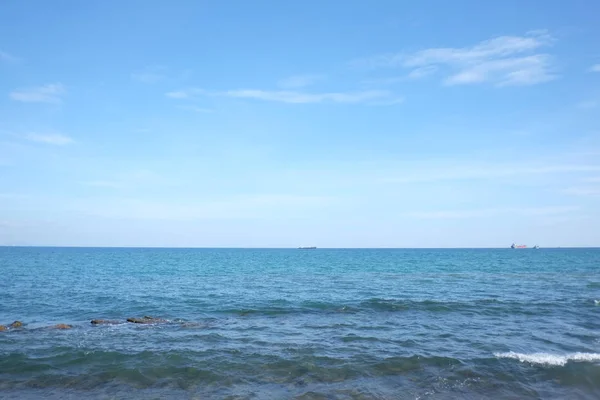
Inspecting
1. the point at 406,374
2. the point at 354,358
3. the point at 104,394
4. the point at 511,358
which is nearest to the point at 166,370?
the point at 104,394

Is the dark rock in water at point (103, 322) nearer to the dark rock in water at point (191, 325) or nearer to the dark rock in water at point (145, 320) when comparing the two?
the dark rock in water at point (145, 320)

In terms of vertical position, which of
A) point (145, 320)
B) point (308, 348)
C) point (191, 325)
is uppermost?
point (145, 320)

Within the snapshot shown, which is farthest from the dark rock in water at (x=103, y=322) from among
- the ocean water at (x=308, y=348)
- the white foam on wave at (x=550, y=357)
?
the white foam on wave at (x=550, y=357)

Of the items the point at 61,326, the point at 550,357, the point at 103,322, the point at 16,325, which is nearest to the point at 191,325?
the point at 103,322

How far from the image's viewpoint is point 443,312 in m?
32.8

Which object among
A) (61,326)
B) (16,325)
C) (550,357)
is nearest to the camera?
(550,357)

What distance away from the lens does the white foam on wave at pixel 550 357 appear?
19.9 m

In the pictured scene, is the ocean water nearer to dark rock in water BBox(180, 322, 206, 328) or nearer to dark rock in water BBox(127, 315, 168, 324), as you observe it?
dark rock in water BBox(180, 322, 206, 328)

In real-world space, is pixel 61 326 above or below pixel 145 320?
below

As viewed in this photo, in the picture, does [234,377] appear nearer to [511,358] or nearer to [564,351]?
→ [511,358]

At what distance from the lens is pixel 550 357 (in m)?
20.5

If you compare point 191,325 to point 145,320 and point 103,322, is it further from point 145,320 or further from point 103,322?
point 103,322

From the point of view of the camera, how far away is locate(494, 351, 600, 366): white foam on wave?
65.2ft

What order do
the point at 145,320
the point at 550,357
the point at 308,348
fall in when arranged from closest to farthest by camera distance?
the point at 550,357, the point at 308,348, the point at 145,320
